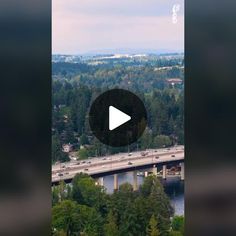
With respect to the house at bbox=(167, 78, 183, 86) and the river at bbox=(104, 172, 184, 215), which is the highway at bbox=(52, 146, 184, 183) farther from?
the house at bbox=(167, 78, 183, 86)

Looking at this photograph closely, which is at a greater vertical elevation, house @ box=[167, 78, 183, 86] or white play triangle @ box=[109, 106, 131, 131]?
house @ box=[167, 78, 183, 86]

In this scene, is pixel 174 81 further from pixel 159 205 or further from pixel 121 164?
pixel 159 205

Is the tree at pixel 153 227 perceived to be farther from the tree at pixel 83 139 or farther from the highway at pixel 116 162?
the tree at pixel 83 139

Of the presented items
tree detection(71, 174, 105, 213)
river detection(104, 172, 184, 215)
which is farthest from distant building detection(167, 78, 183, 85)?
tree detection(71, 174, 105, 213)
